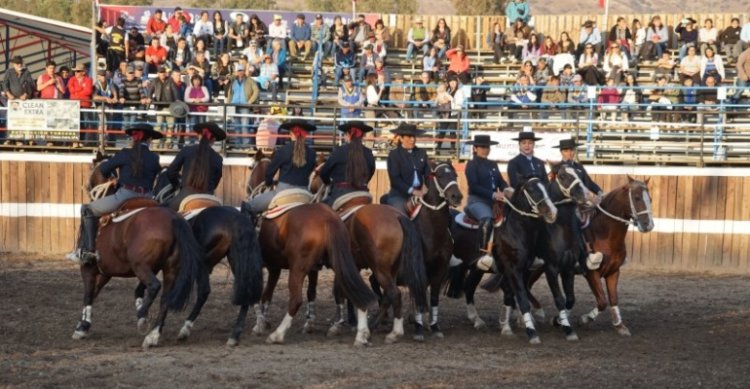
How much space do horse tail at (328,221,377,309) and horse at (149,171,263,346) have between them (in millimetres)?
872

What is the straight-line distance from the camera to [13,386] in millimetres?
12156

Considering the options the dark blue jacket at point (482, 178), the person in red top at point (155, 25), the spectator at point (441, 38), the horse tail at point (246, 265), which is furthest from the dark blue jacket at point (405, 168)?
the person in red top at point (155, 25)

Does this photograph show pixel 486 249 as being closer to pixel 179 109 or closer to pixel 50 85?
pixel 179 109

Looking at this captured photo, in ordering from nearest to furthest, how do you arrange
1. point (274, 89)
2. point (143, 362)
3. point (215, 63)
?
point (143, 362) → point (274, 89) → point (215, 63)

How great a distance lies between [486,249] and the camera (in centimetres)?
1614

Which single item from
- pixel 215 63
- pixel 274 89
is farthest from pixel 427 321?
pixel 215 63

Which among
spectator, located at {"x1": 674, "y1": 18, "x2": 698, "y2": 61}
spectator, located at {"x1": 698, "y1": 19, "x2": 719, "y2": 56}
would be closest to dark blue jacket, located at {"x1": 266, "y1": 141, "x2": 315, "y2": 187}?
spectator, located at {"x1": 674, "y1": 18, "x2": 698, "y2": 61}

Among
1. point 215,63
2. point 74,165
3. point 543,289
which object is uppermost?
point 215,63

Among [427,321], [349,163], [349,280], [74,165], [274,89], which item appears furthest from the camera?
[274,89]

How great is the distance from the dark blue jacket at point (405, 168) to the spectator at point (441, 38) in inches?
643

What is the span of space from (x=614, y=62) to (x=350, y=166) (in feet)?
52.5

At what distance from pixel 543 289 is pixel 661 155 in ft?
20.2

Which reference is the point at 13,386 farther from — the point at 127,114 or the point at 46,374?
the point at 127,114

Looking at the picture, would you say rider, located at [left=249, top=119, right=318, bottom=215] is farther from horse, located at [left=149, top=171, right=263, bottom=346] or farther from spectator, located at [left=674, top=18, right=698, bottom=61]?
spectator, located at [left=674, top=18, right=698, bottom=61]
